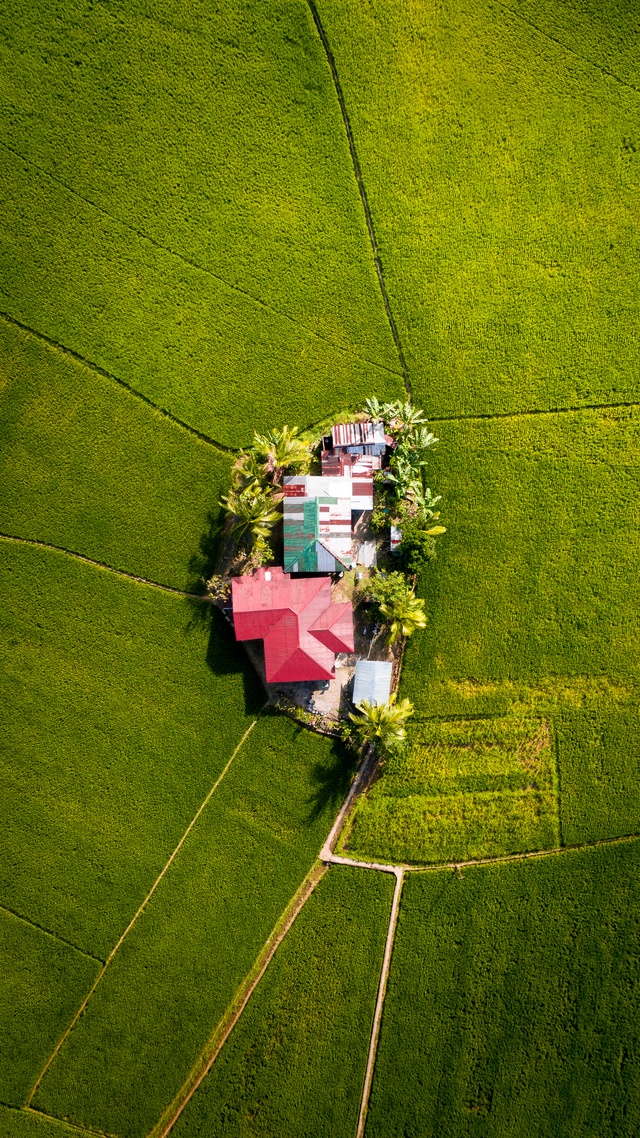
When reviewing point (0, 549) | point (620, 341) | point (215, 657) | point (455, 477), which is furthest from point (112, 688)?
point (620, 341)

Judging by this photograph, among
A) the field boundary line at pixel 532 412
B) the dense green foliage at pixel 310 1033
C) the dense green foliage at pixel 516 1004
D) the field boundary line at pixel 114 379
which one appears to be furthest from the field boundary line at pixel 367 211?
the dense green foliage at pixel 310 1033

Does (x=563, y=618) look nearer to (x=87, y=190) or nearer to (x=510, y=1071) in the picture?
(x=510, y=1071)

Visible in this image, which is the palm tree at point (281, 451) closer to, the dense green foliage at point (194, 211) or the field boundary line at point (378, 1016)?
the dense green foliage at point (194, 211)

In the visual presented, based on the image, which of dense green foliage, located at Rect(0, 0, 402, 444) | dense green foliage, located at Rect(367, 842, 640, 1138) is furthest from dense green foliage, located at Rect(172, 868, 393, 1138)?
dense green foliage, located at Rect(0, 0, 402, 444)

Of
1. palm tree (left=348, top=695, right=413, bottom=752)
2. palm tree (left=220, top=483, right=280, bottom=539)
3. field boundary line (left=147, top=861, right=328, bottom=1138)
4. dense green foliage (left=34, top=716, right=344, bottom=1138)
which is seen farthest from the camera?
field boundary line (left=147, top=861, right=328, bottom=1138)

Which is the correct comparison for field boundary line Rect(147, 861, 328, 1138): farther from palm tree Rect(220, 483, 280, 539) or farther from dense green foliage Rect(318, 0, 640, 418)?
dense green foliage Rect(318, 0, 640, 418)

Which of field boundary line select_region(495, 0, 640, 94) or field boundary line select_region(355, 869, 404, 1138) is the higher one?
field boundary line select_region(495, 0, 640, 94)
